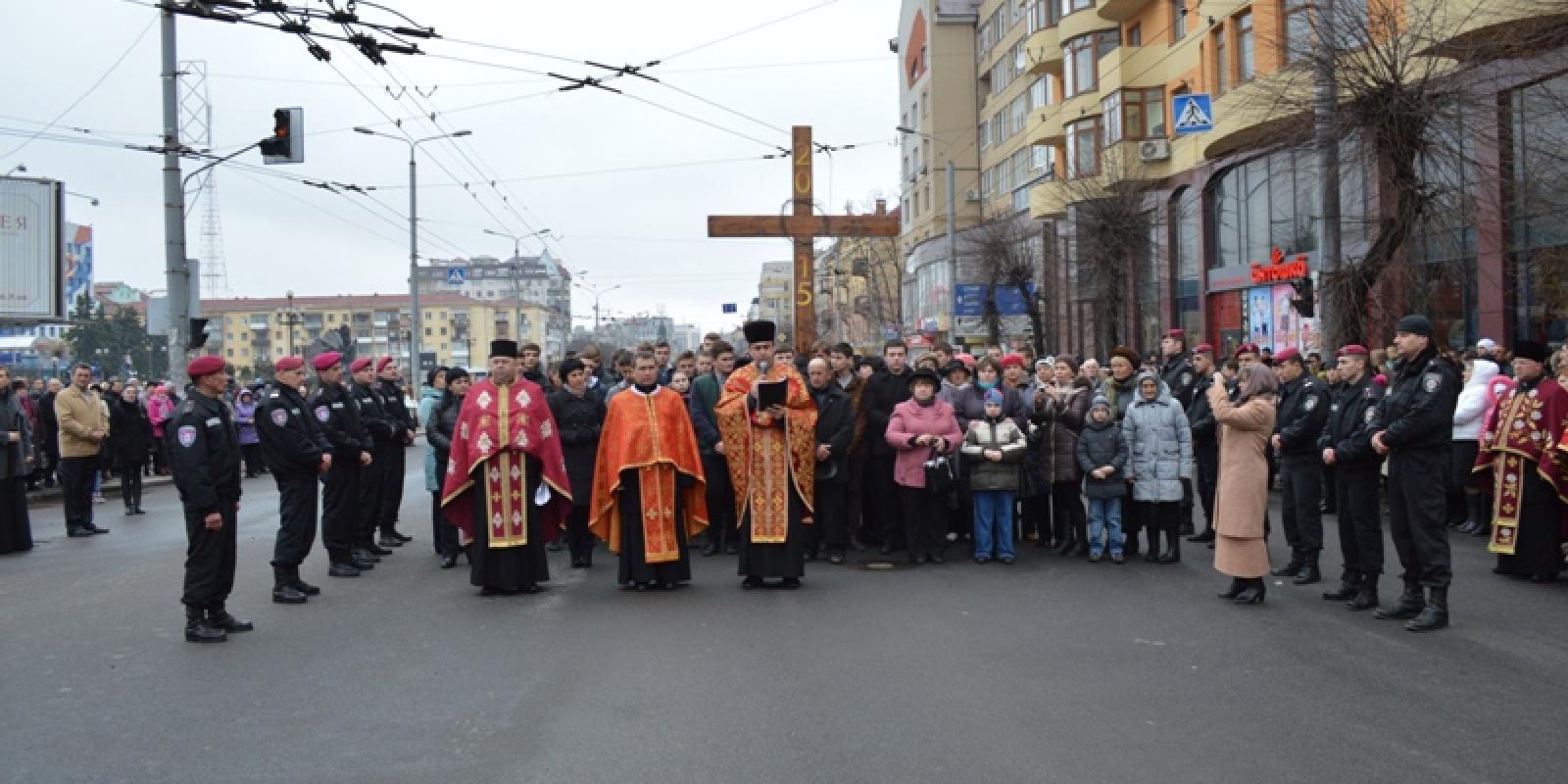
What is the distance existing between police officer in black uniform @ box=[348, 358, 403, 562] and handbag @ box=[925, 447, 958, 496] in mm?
5186

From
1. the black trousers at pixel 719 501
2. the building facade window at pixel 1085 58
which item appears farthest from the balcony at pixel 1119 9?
the black trousers at pixel 719 501

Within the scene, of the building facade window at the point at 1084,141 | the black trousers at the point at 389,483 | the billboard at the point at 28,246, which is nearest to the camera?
the black trousers at the point at 389,483

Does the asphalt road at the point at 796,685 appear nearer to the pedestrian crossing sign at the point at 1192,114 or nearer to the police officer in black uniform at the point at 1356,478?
the police officer in black uniform at the point at 1356,478

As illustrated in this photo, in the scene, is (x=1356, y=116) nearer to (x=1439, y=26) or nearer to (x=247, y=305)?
(x=1439, y=26)

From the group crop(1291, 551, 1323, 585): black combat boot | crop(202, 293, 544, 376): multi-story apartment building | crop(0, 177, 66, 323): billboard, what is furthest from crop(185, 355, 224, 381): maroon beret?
crop(202, 293, 544, 376): multi-story apartment building

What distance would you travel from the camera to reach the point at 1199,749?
5.71 meters

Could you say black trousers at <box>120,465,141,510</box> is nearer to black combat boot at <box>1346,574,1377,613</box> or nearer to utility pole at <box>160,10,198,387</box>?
utility pole at <box>160,10,198,387</box>

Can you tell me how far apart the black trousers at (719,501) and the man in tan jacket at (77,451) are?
24.8ft

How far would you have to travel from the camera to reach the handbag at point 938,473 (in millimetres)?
11320

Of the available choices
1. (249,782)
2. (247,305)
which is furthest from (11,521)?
(247,305)

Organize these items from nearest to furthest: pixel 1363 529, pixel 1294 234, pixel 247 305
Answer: pixel 1363 529 < pixel 1294 234 < pixel 247 305

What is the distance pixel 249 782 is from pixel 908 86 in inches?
2573

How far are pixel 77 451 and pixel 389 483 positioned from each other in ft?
14.8

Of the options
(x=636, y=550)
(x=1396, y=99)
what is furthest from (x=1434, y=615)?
(x=1396, y=99)
